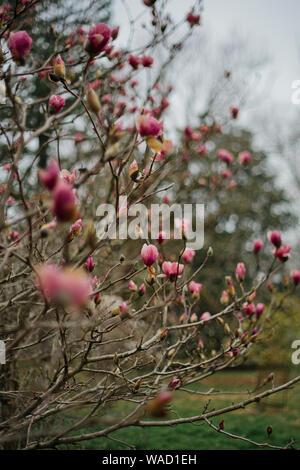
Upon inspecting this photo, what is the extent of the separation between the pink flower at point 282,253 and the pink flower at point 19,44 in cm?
139

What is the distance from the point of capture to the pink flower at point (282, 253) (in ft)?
6.07

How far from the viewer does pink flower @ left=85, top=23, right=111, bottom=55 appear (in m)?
1.03

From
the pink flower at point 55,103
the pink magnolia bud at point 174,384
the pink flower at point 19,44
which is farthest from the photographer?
the pink magnolia bud at point 174,384

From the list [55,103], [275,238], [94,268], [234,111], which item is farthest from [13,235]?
[234,111]

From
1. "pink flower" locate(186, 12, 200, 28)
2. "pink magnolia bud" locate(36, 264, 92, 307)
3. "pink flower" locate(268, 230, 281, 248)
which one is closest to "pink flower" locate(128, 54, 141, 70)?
"pink flower" locate(186, 12, 200, 28)

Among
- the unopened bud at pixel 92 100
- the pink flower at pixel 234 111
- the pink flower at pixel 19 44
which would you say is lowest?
the unopened bud at pixel 92 100

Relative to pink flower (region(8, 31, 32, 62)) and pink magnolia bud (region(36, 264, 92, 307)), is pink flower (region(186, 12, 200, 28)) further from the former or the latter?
pink magnolia bud (region(36, 264, 92, 307))

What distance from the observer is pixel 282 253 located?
6.10 feet

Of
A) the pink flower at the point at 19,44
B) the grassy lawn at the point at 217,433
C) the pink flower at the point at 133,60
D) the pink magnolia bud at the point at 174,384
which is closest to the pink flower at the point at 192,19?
the pink flower at the point at 133,60

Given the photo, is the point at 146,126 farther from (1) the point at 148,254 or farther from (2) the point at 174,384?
(2) the point at 174,384

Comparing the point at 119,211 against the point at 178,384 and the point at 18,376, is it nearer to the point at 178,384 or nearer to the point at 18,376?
the point at 178,384

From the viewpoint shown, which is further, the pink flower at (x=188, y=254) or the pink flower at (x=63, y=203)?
the pink flower at (x=188, y=254)

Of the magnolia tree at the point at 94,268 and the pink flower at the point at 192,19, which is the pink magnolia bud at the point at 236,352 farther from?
the pink flower at the point at 192,19
